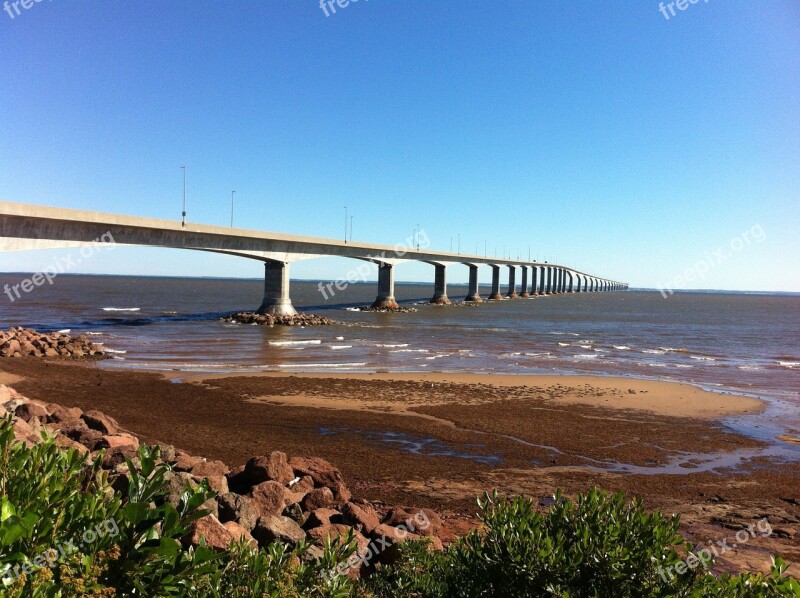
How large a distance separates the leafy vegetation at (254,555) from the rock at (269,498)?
2.25 metres

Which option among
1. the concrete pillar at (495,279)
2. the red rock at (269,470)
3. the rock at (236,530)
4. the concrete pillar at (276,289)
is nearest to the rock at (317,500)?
the red rock at (269,470)

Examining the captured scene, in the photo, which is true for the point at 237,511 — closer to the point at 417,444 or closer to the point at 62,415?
the point at 62,415

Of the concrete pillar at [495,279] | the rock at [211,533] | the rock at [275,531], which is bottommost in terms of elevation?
the rock at [275,531]

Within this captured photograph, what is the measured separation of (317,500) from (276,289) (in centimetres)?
4391

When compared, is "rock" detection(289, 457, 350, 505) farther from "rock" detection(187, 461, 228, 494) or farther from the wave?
the wave

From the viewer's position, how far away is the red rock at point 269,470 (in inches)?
310

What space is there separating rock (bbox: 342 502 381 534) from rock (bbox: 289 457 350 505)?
0.79m

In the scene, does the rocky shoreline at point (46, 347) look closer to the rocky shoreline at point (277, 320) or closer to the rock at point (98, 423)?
the rock at point (98, 423)

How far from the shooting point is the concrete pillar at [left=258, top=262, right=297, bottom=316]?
162 ft

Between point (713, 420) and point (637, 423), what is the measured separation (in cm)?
247

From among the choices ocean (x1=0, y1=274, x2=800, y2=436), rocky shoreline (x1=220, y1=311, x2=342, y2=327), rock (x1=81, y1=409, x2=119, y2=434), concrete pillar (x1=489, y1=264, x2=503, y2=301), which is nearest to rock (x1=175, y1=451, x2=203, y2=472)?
rock (x1=81, y1=409, x2=119, y2=434)

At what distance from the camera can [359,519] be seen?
6.76 m

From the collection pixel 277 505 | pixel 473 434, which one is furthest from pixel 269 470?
pixel 473 434

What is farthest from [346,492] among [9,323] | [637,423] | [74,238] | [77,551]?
[9,323]
